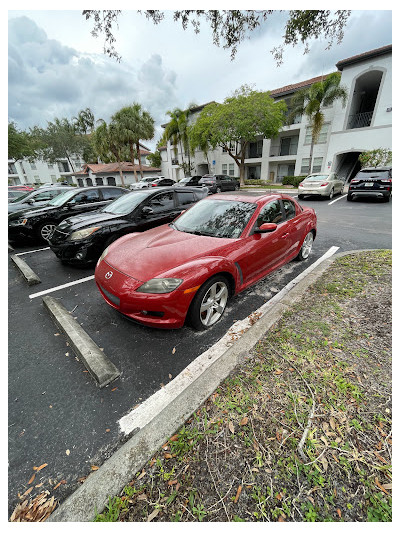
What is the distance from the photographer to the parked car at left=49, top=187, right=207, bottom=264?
14.4ft

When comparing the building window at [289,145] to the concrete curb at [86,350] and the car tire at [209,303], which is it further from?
the concrete curb at [86,350]

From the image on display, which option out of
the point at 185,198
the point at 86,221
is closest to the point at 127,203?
the point at 86,221

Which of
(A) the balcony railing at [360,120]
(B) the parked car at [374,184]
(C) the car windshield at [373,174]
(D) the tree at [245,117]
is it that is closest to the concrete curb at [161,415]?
(B) the parked car at [374,184]

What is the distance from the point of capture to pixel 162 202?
17.3ft

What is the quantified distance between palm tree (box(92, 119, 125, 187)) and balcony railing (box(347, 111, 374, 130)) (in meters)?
24.2

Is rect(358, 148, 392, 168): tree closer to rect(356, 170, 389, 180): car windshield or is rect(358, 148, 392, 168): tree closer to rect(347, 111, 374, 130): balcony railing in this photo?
rect(347, 111, 374, 130): balcony railing

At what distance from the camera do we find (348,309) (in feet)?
9.56

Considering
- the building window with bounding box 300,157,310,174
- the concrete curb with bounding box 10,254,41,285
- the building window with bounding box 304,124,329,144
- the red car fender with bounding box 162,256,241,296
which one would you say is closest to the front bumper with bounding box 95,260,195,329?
the red car fender with bounding box 162,256,241,296

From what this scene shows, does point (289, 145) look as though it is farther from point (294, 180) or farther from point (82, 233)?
point (82, 233)

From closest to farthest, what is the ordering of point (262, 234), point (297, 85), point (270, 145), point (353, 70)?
point (262, 234)
point (353, 70)
point (297, 85)
point (270, 145)

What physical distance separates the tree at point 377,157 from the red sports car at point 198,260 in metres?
19.6

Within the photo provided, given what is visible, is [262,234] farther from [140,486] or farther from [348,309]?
[140,486]

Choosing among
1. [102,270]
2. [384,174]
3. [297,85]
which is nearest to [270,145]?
[297,85]

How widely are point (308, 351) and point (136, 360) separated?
1822mm
